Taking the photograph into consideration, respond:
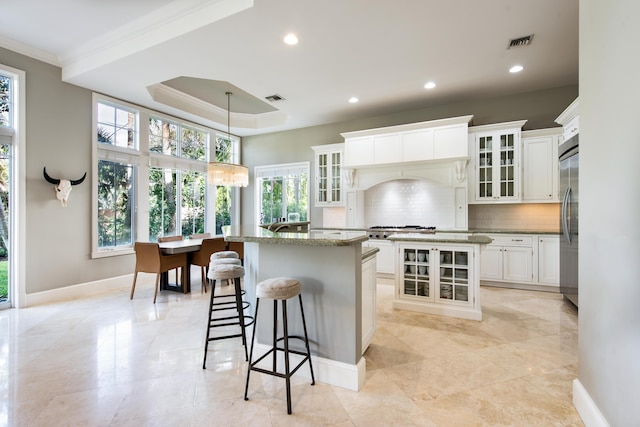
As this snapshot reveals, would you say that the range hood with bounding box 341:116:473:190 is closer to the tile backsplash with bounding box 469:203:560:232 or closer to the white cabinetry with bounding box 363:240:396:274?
the tile backsplash with bounding box 469:203:560:232

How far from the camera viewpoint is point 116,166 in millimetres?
4910

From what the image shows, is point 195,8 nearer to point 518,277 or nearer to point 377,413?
point 377,413

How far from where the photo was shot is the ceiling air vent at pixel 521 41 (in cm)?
323

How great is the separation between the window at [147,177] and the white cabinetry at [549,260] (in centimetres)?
618

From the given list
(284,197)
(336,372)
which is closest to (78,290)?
(284,197)

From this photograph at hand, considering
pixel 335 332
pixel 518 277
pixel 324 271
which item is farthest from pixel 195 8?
pixel 518 277

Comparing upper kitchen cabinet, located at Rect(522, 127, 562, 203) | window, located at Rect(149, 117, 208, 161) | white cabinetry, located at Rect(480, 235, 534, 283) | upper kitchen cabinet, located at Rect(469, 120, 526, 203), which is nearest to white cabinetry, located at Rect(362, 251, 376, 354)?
white cabinetry, located at Rect(480, 235, 534, 283)

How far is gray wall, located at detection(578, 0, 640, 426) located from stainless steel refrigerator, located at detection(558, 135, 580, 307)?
197 cm

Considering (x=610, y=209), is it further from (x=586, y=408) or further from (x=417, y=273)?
(x=417, y=273)

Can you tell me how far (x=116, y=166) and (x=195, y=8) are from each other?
3165 mm

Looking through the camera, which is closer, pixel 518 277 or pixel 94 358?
pixel 94 358

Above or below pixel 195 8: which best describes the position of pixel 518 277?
below

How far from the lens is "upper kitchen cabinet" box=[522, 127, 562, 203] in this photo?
4461mm

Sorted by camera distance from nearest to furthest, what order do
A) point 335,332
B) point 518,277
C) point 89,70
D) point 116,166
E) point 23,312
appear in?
1. point 335,332
2. point 23,312
3. point 89,70
4. point 518,277
5. point 116,166
